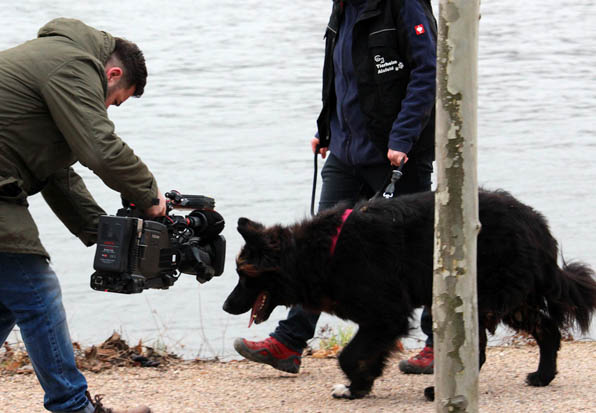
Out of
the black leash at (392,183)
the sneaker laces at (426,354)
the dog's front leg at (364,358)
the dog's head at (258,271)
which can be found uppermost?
the black leash at (392,183)

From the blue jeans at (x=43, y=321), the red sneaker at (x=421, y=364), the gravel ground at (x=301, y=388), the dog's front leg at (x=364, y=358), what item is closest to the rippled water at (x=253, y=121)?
the gravel ground at (x=301, y=388)

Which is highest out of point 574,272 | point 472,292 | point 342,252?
point 472,292

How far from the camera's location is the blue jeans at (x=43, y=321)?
375 cm

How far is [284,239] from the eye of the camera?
4684mm

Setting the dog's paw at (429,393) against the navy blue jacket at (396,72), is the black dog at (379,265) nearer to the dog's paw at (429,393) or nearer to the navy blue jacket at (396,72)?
the dog's paw at (429,393)

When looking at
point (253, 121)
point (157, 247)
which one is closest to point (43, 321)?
point (157, 247)

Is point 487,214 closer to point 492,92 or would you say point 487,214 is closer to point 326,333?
point 326,333

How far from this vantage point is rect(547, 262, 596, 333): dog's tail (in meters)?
4.83

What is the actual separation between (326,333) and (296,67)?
1415cm

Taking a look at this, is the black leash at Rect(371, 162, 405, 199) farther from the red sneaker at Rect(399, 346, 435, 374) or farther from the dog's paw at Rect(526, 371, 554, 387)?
the dog's paw at Rect(526, 371, 554, 387)

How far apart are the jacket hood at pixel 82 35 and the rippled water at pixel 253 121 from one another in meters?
3.05

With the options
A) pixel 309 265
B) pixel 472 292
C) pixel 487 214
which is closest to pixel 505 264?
pixel 487 214

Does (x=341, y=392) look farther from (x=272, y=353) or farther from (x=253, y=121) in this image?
(x=253, y=121)

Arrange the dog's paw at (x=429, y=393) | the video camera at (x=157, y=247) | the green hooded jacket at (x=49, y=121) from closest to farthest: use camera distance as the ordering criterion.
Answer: the green hooded jacket at (x=49, y=121), the video camera at (x=157, y=247), the dog's paw at (x=429, y=393)
